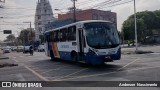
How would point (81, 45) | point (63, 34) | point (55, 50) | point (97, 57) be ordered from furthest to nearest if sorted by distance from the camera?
point (55, 50), point (63, 34), point (81, 45), point (97, 57)

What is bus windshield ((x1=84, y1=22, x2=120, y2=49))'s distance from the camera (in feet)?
60.7

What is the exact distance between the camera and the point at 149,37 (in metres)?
81.7

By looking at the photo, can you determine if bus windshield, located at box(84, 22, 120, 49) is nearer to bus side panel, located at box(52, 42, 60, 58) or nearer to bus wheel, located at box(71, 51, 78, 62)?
bus wheel, located at box(71, 51, 78, 62)

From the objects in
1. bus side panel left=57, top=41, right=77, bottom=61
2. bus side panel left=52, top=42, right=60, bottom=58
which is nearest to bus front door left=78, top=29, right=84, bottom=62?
bus side panel left=57, top=41, right=77, bottom=61

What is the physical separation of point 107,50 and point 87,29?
6.79ft

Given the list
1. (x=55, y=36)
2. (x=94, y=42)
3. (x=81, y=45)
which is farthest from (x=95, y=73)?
(x=55, y=36)

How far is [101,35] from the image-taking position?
61.7 feet

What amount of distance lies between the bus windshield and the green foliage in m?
55.9

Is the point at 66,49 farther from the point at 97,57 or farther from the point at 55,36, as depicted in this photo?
the point at 97,57

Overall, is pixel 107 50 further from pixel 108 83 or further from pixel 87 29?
pixel 108 83

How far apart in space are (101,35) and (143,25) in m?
58.8

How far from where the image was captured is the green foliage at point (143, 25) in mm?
74988

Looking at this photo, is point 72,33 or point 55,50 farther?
point 55,50

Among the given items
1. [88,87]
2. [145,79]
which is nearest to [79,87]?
[88,87]
